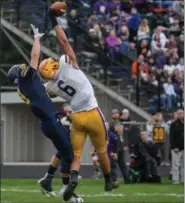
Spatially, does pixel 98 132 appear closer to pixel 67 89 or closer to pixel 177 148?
pixel 67 89

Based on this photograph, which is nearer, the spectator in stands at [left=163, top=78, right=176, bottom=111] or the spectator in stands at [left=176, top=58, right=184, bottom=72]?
the spectator in stands at [left=163, top=78, right=176, bottom=111]

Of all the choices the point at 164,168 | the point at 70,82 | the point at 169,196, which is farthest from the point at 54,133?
the point at 164,168

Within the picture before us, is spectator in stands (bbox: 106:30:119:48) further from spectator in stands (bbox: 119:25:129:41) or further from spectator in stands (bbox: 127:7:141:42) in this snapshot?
spectator in stands (bbox: 127:7:141:42)

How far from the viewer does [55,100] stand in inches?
1315

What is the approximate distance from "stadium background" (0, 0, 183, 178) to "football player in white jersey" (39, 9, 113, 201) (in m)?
13.4

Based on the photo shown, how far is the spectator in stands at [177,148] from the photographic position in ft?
83.7

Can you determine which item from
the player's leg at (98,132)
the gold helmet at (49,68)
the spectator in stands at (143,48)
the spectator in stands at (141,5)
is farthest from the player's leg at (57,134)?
the spectator in stands at (141,5)

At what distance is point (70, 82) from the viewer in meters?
14.9

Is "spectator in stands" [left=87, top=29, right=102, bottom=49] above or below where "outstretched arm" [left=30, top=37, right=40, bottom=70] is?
above

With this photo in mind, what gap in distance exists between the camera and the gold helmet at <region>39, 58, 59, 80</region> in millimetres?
14922

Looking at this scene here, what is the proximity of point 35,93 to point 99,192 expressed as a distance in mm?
7322

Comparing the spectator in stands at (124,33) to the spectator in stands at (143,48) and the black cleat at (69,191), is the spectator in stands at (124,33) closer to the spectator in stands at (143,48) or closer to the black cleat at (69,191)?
the spectator in stands at (143,48)

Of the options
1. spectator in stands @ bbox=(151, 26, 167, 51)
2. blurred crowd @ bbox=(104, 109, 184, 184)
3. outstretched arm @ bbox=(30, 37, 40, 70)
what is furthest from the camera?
spectator in stands @ bbox=(151, 26, 167, 51)

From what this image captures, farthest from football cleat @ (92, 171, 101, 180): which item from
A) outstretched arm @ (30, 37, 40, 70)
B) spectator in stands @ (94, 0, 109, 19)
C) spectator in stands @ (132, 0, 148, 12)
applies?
outstretched arm @ (30, 37, 40, 70)
